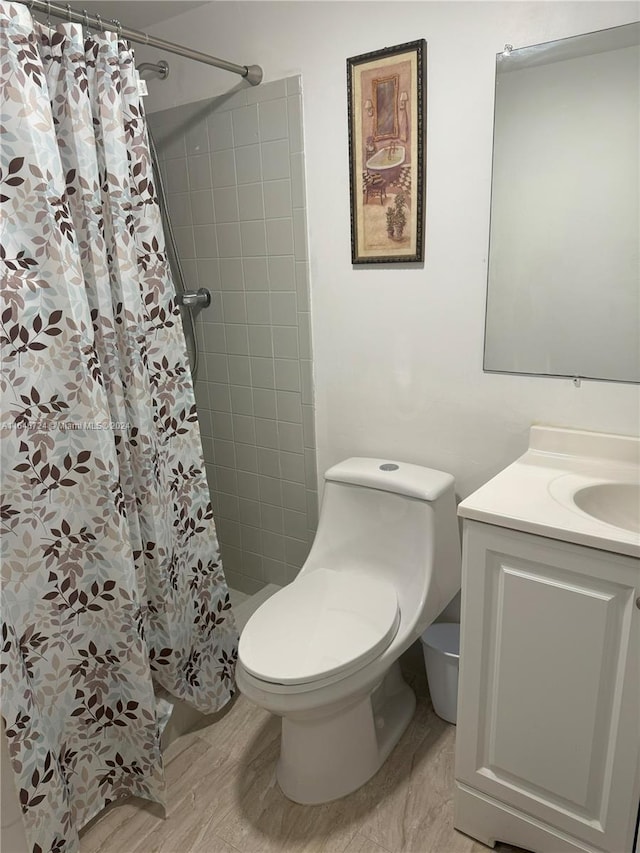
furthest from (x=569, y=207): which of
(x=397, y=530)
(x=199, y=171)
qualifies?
(x=199, y=171)

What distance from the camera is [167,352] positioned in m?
1.62

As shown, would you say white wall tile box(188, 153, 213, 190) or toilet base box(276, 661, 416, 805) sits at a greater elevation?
white wall tile box(188, 153, 213, 190)

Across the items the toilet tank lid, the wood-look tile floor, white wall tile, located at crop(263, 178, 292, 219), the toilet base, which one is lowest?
the wood-look tile floor

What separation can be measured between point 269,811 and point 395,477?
929mm

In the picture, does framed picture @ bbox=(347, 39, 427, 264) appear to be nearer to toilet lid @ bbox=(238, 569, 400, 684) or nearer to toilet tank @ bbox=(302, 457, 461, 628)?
toilet tank @ bbox=(302, 457, 461, 628)

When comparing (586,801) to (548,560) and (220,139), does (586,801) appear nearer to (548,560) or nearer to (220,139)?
(548,560)

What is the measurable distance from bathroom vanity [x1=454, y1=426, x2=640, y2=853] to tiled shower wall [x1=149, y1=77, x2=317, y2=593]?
2.96 ft

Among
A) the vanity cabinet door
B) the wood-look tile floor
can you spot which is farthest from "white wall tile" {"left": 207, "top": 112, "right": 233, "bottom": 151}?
the wood-look tile floor

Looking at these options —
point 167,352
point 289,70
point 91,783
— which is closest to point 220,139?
point 289,70

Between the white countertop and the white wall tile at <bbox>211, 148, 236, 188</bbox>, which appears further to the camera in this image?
the white wall tile at <bbox>211, 148, 236, 188</bbox>

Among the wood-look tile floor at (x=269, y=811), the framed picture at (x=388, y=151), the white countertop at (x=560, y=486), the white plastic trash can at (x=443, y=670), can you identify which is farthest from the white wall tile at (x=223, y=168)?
the wood-look tile floor at (x=269, y=811)

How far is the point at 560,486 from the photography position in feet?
4.51

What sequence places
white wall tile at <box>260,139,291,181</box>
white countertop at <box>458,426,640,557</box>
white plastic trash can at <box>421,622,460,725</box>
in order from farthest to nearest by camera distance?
white wall tile at <box>260,139,291,181</box> → white plastic trash can at <box>421,622,460,725</box> → white countertop at <box>458,426,640,557</box>

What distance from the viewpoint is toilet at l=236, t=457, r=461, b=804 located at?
1.41 meters
